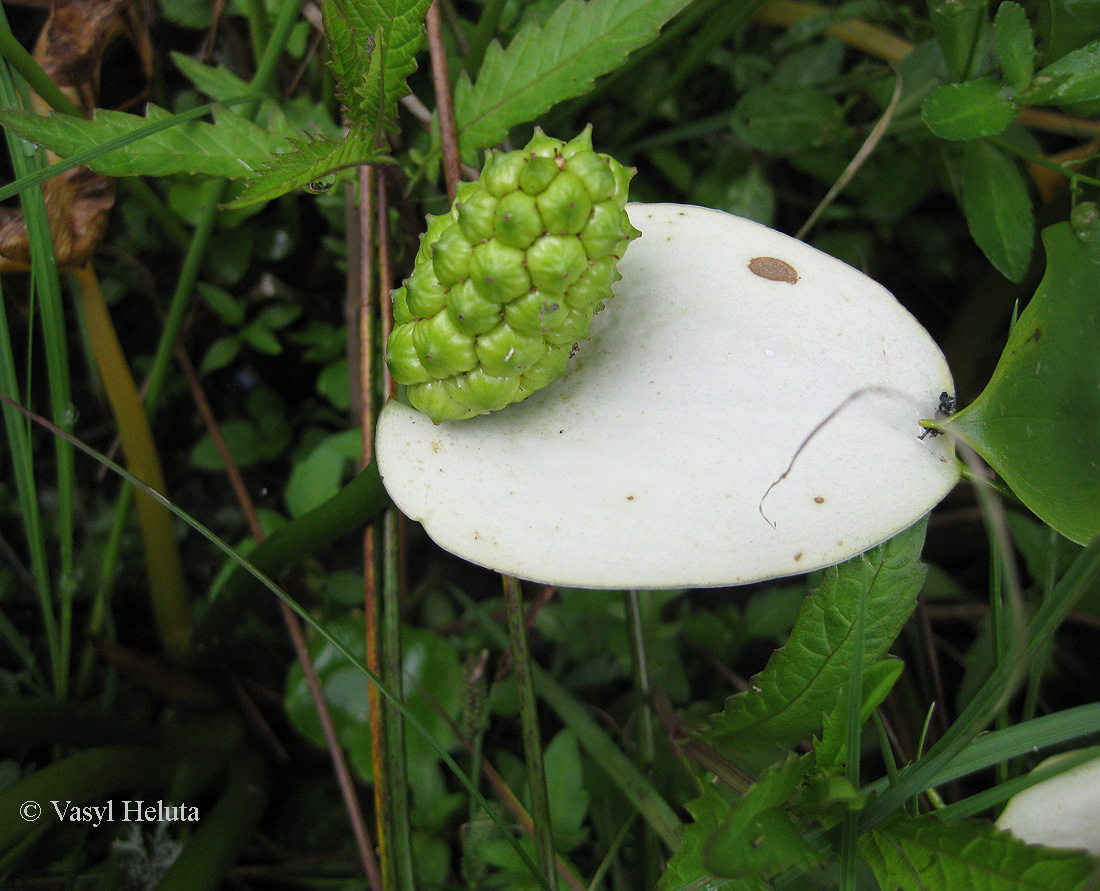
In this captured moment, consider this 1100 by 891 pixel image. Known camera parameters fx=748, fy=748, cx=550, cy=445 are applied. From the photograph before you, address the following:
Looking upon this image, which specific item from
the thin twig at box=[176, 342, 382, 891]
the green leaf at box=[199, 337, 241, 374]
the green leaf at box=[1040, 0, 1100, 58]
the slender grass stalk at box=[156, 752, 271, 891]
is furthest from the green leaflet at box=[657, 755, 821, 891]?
the green leaf at box=[199, 337, 241, 374]

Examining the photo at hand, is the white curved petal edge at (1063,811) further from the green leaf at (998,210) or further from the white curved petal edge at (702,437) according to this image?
the green leaf at (998,210)

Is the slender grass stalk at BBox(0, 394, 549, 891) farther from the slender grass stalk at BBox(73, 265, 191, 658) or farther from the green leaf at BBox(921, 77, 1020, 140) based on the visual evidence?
the green leaf at BBox(921, 77, 1020, 140)

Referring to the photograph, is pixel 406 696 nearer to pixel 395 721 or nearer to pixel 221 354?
pixel 395 721

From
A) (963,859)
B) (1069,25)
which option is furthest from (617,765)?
(1069,25)

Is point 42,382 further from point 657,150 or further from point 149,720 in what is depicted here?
point 657,150

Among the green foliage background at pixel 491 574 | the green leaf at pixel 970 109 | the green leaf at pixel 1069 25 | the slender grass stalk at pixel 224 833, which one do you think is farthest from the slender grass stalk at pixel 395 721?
the green leaf at pixel 1069 25
